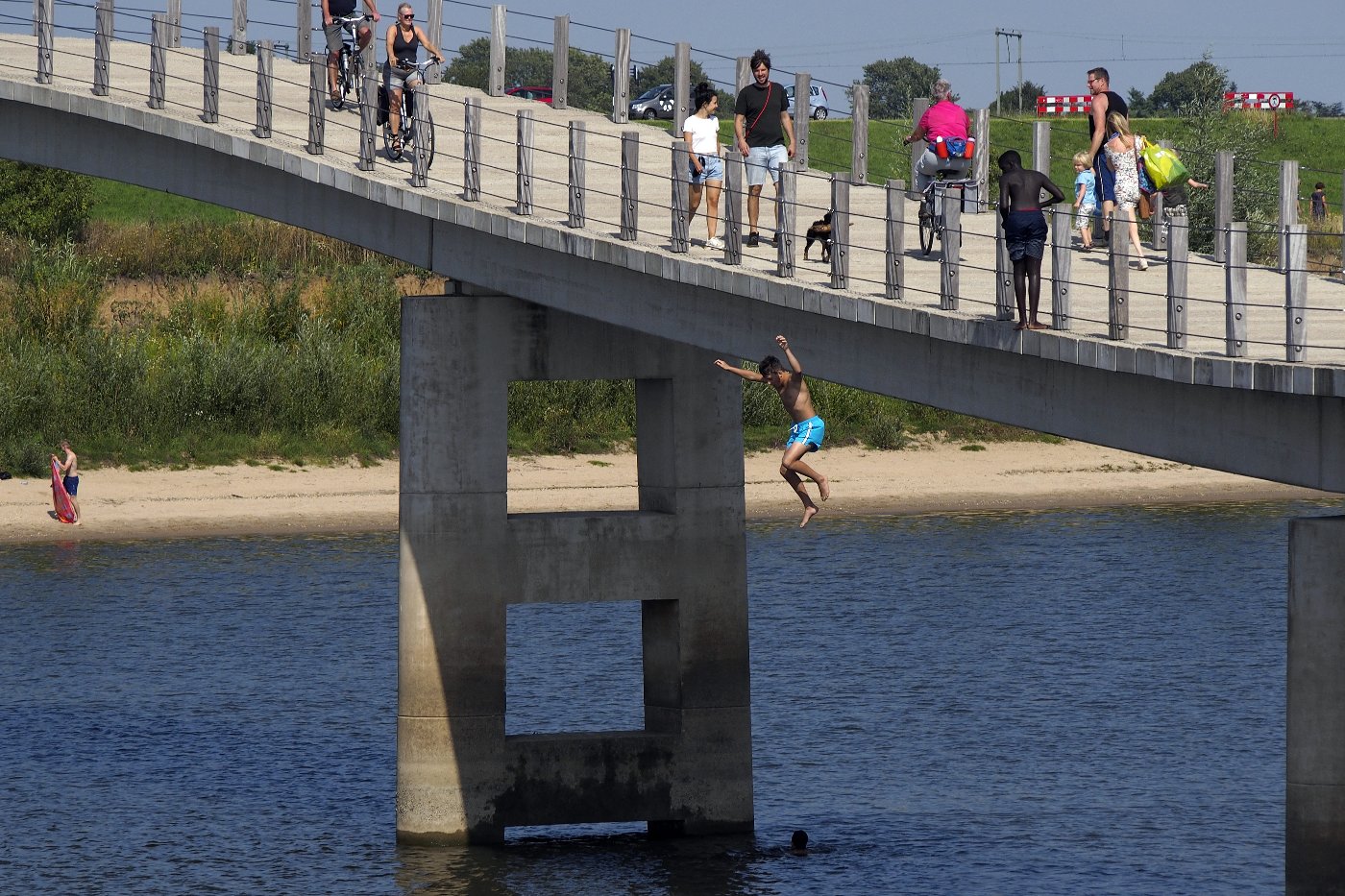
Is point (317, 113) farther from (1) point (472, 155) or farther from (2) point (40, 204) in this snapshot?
(2) point (40, 204)

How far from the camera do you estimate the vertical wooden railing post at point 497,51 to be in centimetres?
2914

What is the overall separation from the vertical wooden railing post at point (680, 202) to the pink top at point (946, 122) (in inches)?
118

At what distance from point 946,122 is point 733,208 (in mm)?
3335

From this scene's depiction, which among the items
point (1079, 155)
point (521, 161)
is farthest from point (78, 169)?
point (1079, 155)

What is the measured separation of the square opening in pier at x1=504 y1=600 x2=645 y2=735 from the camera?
3281 cm

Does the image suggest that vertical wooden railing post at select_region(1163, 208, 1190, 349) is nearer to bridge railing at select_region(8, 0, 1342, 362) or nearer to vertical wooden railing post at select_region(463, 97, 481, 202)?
bridge railing at select_region(8, 0, 1342, 362)

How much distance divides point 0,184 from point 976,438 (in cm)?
3047

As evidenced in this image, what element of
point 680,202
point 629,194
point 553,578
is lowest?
point 553,578

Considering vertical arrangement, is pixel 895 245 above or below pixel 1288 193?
below

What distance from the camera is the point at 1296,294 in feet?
56.4

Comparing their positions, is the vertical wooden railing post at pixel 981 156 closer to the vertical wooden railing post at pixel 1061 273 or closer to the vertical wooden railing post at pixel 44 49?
the vertical wooden railing post at pixel 1061 273

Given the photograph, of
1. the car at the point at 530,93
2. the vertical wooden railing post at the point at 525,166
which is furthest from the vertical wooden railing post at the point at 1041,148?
the car at the point at 530,93

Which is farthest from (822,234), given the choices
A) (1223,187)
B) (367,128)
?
(367,128)

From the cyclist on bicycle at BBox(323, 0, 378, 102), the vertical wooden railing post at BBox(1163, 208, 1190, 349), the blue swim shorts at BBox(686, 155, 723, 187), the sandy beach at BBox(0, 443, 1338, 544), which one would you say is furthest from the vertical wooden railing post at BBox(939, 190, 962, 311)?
the sandy beach at BBox(0, 443, 1338, 544)
